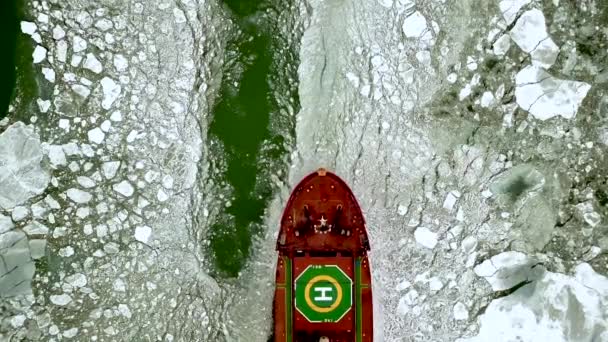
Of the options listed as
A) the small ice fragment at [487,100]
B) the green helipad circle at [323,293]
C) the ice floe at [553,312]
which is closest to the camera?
the green helipad circle at [323,293]

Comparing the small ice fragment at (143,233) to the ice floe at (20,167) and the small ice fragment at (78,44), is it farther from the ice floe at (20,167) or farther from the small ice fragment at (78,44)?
the small ice fragment at (78,44)

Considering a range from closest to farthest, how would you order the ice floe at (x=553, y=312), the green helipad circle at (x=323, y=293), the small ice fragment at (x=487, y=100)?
the green helipad circle at (x=323, y=293)
the ice floe at (x=553, y=312)
the small ice fragment at (x=487, y=100)

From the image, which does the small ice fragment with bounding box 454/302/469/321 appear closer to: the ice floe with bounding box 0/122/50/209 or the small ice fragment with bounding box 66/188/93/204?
the small ice fragment with bounding box 66/188/93/204

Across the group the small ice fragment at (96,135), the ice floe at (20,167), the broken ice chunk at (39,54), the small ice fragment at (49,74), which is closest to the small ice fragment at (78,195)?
the ice floe at (20,167)

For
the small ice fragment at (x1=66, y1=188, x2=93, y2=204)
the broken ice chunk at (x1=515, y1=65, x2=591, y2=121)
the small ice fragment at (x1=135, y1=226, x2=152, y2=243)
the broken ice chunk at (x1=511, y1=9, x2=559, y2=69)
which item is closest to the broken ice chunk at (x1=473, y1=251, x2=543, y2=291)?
the broken ice chunk at (x1=515, y1=65, x2=591, y2=121)

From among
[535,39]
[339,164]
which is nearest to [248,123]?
[339,164]

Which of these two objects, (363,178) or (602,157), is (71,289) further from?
(602,157)

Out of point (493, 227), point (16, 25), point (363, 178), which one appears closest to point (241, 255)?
point (363, 178)
